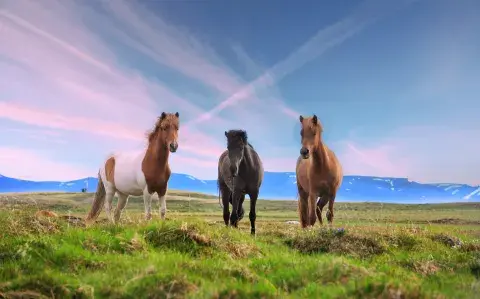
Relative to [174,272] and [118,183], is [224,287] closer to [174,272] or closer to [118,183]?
[174,272]

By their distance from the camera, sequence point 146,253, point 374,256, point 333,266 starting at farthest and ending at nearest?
point 374,256 < point 146,253 < point 333,266

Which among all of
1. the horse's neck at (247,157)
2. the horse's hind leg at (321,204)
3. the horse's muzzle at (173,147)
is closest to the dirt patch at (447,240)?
→ the horse's hind leg at (321,204)

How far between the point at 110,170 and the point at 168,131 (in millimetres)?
4412

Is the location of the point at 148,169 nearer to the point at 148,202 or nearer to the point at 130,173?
the point at 148,202

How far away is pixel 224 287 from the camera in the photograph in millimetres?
6219

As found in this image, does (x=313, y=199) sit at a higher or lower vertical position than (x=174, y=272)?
higher

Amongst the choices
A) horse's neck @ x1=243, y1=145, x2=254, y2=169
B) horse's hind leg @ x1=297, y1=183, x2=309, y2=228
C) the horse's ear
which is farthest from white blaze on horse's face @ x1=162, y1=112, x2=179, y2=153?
horse's hind leg @ x1=297, y1=183, x2=309, y2=228

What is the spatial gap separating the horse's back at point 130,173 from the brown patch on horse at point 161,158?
0.37m

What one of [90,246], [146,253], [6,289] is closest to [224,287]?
[146,253]

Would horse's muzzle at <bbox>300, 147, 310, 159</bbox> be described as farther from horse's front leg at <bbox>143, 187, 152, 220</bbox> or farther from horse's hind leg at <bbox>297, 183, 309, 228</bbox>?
horse's front leg at <bbox>143, 187, 152, 220</bbox>

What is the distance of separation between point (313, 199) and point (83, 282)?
10.6m

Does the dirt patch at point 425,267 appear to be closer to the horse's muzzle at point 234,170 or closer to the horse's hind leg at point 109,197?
the horse's muzzle at point 234,170

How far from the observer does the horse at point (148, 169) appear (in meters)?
14.2

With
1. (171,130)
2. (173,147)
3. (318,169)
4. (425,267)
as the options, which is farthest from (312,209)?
(425,267)
